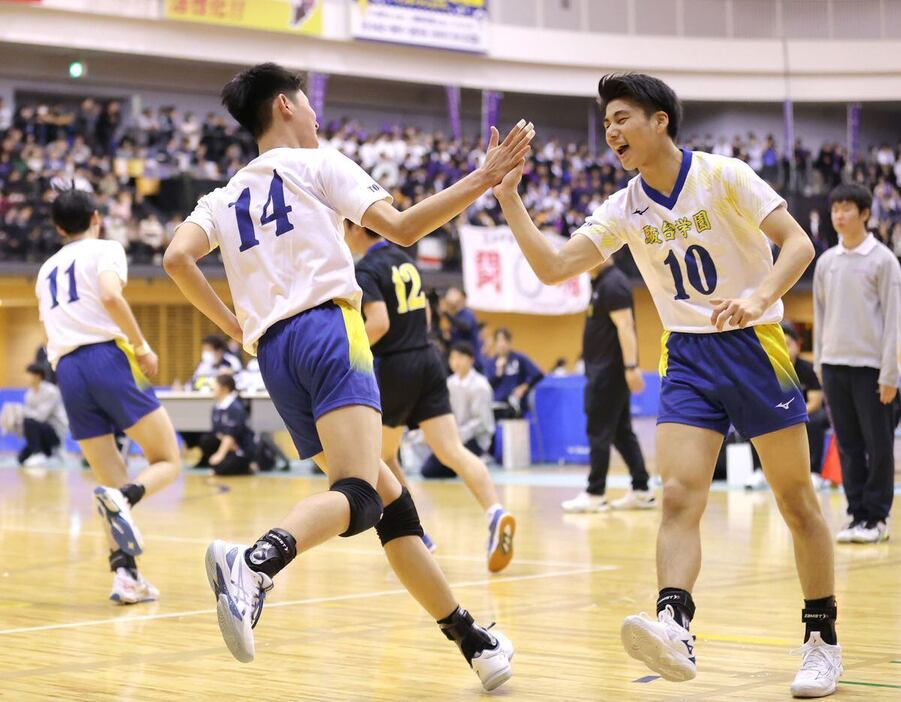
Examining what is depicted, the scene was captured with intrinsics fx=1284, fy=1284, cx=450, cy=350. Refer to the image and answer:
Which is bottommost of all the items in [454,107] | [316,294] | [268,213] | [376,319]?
[376,319]

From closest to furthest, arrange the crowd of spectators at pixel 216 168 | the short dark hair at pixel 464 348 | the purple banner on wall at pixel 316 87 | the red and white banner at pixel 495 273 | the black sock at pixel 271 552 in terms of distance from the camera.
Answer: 1. the black sock at pixel 271 552
2. the short dark hair at pixel 464 348
3. the crowd of spectators at pixel 216 168
4. the red and white banner at pixel 495 273
5. the purple banner on wall at pixel 316 87

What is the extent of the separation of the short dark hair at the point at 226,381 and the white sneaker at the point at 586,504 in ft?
20.8

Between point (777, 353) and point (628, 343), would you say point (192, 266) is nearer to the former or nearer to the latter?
point (777, 353)

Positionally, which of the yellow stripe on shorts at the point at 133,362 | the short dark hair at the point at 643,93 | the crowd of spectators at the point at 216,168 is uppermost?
the crowd of spectators at the point at 216,168

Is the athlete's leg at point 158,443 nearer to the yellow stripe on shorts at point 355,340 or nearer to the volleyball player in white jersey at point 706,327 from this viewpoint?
the yellow stripe on shorts at point 355,340

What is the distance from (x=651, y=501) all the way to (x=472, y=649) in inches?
255

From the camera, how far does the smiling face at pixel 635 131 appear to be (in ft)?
12.9

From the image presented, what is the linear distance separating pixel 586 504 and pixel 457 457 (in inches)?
131

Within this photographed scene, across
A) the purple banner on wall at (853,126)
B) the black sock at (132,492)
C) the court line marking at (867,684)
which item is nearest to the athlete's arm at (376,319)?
the black sock at (132,492)

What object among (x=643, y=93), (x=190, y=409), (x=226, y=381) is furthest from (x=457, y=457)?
(x=190, y=409)

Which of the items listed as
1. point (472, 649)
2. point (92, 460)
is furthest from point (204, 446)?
point (472, 649)

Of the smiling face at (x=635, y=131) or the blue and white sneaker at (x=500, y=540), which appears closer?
the smiling face at (x=635, y=131)

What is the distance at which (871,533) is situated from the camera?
300 inches

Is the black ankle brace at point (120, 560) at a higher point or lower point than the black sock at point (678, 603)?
lower
